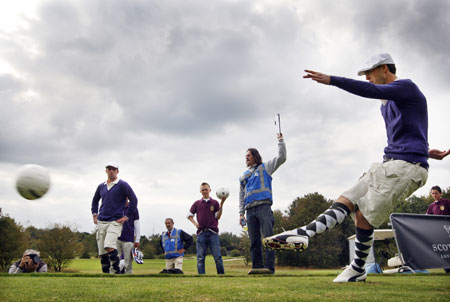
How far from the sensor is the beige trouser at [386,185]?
3.83 meters

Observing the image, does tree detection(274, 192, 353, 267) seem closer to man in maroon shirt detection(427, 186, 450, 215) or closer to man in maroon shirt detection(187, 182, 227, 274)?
man in maroon shirt detection(427, 186, 450, 215)

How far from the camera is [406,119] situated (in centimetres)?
393

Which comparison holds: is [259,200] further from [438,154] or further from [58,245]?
[58,245]

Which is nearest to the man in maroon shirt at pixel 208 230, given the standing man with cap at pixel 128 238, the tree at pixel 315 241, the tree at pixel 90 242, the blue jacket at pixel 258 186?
the standing man with cap at pixel 128 238

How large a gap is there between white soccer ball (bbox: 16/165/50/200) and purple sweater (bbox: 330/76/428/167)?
5.03 meters

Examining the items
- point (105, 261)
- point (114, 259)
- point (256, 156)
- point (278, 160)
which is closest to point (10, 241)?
point (105, 261)

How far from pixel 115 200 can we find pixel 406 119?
19.8ft

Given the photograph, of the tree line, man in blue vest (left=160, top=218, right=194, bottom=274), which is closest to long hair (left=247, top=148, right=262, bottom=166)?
man in blue vest (left=160, top=218, right=194, bottom=274)

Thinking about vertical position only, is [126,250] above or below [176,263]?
above

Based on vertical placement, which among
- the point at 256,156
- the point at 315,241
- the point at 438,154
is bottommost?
the point at 315,241

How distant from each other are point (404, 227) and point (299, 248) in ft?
24.9

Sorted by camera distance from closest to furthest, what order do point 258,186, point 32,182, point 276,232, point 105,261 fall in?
1. point 32,182
2. point 258,186
3. point 105,261
4. point 276,232

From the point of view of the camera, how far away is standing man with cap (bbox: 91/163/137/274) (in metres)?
7.66

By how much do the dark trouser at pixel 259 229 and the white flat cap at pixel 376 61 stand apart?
408 centimetres
